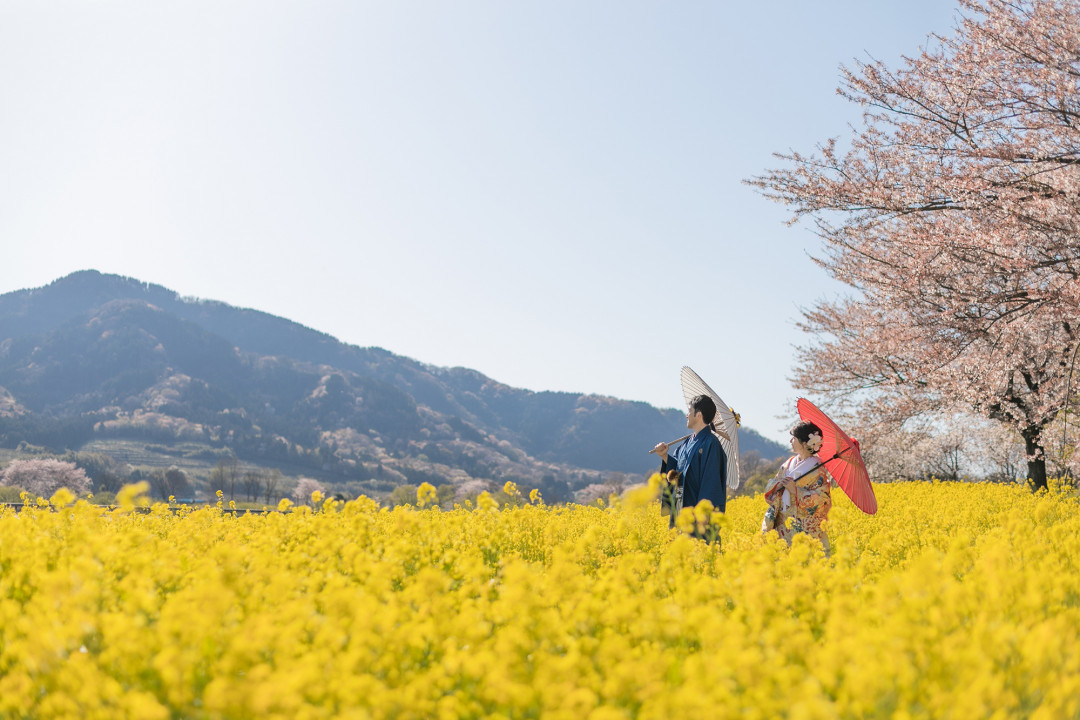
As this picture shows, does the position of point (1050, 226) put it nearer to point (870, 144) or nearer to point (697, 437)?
point (870, 144)

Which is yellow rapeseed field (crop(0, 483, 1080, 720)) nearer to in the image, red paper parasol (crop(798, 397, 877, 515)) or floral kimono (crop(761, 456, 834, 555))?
floral kimono (crop(761, 456, 834, 555))

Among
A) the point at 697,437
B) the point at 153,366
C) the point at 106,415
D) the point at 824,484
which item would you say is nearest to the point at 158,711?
the point at 697,437

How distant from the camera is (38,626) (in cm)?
263

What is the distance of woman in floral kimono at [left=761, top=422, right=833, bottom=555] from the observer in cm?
606

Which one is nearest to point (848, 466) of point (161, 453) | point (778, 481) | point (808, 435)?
point (808, 435)

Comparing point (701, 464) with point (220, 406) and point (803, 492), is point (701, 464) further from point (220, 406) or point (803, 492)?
point (220, 406)

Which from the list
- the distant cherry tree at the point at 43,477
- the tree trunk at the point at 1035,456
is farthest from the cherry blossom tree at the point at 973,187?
the distant cherry tree at the point at 43,477

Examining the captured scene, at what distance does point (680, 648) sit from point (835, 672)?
2.29ft

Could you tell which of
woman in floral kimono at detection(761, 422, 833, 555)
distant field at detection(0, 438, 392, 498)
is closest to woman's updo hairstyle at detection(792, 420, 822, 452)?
woman in floral kimono at detection(761, 422, 833, 555)

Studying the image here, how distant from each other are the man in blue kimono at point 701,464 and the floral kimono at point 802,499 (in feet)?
1.61

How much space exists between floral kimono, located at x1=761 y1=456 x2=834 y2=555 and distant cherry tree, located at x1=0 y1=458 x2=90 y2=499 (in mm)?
64195

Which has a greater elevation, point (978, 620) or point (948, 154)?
point (948, 154)

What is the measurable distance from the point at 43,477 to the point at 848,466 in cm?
7123

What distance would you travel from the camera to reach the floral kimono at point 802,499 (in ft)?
19.9
